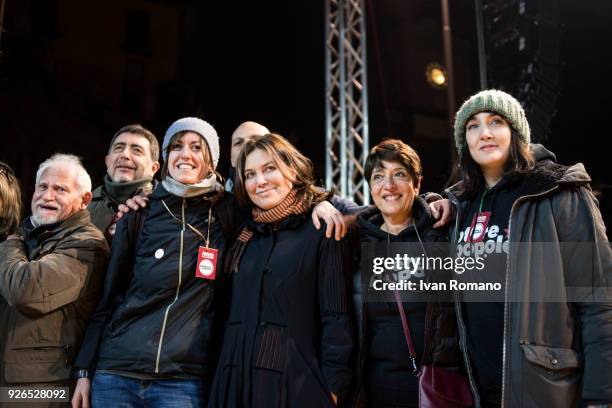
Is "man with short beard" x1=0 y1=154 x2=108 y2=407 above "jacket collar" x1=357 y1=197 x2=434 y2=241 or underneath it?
underneath

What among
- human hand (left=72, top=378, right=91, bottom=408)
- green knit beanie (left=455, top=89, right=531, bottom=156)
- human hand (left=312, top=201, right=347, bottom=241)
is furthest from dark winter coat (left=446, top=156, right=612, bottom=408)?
human hand (left=72, top=378, right=91, bottom=408)

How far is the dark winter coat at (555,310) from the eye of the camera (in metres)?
1.58

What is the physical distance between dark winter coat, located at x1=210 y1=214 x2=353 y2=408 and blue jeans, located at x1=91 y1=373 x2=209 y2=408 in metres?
0.10

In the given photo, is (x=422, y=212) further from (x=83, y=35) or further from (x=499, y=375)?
(x=83, y=35)

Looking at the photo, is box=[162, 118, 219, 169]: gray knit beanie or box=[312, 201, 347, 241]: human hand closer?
box=[312, 201, 347, 241]: human hand

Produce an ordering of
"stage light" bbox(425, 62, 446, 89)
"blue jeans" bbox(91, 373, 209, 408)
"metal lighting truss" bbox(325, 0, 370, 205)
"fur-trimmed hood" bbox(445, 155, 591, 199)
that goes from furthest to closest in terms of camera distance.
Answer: "stage light" bbox(425, 62, 446, 89)
"metal lighting truss" bbox(325, 0, 370, 205)
"blue jeans" bbox(91, 373, 209, 408)
"fur-trimmed hood" bbox(445, 155, 591, 199)

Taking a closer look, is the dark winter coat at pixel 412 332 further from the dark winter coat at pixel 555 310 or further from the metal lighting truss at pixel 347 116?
the metal lighting truss at pixel 347 116

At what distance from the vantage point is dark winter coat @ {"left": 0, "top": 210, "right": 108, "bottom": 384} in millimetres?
2055

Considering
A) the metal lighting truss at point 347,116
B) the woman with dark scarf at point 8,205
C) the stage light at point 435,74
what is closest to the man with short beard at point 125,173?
the woman with dark scarf at point 8,205

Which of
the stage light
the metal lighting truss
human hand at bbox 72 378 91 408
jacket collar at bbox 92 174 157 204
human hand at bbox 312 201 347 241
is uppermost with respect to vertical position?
the stage light

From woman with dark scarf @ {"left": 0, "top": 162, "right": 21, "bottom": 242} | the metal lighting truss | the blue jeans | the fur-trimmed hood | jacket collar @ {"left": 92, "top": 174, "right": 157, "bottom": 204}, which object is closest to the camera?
the fur-trimmed hood

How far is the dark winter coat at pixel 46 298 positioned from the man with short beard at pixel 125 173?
1.97ft

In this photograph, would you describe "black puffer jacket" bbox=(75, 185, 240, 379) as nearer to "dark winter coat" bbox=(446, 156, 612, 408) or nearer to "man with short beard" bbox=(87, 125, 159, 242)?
"man with short beard" bbox=(87, 125, 159, 242)

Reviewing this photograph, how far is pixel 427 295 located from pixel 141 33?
1113 cm
